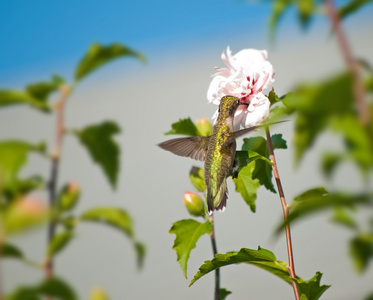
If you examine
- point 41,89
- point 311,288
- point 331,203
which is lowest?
point 311,288

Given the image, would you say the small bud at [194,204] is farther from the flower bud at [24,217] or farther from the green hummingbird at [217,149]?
the flower bud at [24,217]

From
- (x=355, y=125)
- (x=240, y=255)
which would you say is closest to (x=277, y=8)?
(x=355, y=125)

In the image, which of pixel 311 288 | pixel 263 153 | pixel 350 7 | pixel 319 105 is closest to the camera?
pixel 319 105

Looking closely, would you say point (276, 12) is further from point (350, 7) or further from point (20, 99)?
point (20, 99)

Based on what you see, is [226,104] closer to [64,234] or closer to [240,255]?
[240,255]

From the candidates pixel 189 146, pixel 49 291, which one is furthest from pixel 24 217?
pixel 189 146

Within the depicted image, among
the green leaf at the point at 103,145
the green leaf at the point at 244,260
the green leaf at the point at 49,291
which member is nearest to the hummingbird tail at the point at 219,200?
the green leaf at the point at 244,260

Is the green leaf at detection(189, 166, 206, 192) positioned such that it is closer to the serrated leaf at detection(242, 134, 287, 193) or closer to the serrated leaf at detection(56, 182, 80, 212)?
the serrated leaf at detection(242, 134, 287, 193)
